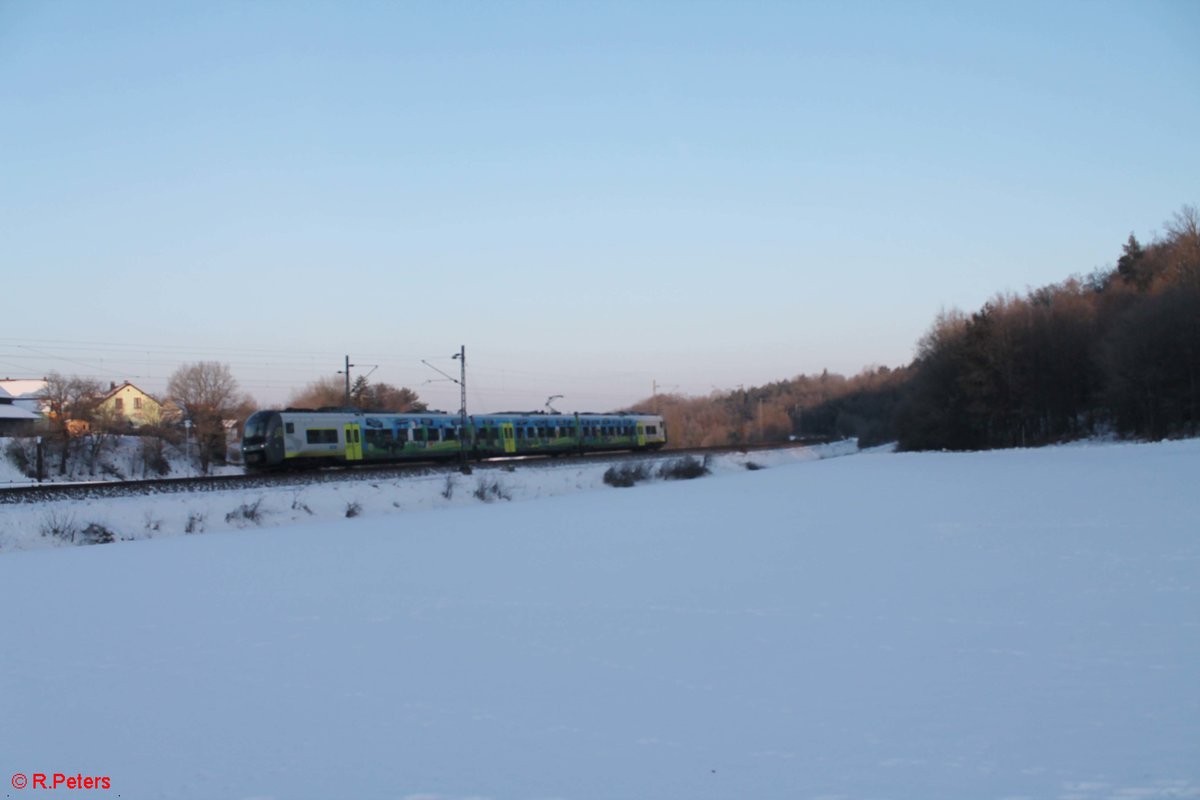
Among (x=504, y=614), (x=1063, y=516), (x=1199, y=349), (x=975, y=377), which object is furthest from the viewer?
(x=975, y=377)

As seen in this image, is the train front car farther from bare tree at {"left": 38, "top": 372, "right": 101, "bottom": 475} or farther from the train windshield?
bare tree at {"left": 38, "top": 372, "right": 101, "bottom": 475}

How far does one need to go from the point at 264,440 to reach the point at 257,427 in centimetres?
80

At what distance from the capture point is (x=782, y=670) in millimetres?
8766

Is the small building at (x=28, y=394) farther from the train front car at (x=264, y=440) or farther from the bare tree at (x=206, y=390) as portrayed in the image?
the train front car at (x=264, y=440)

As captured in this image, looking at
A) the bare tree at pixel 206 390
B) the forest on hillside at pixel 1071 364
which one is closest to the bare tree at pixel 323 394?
the bare tree at pixel 206 390

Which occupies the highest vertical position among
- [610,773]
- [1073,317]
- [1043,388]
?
[1073,317]

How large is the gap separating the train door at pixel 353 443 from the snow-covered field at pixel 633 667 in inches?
638

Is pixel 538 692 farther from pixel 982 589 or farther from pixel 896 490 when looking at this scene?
pixel 896 490

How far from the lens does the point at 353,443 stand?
35812mm

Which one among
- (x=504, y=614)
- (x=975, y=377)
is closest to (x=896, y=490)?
(x=504, y=614)

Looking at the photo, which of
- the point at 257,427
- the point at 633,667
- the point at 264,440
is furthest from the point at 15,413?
the point at 633,667

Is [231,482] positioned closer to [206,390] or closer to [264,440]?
[264,440]

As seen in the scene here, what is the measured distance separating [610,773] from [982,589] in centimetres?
768

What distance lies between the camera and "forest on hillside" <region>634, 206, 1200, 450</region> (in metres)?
49.6
